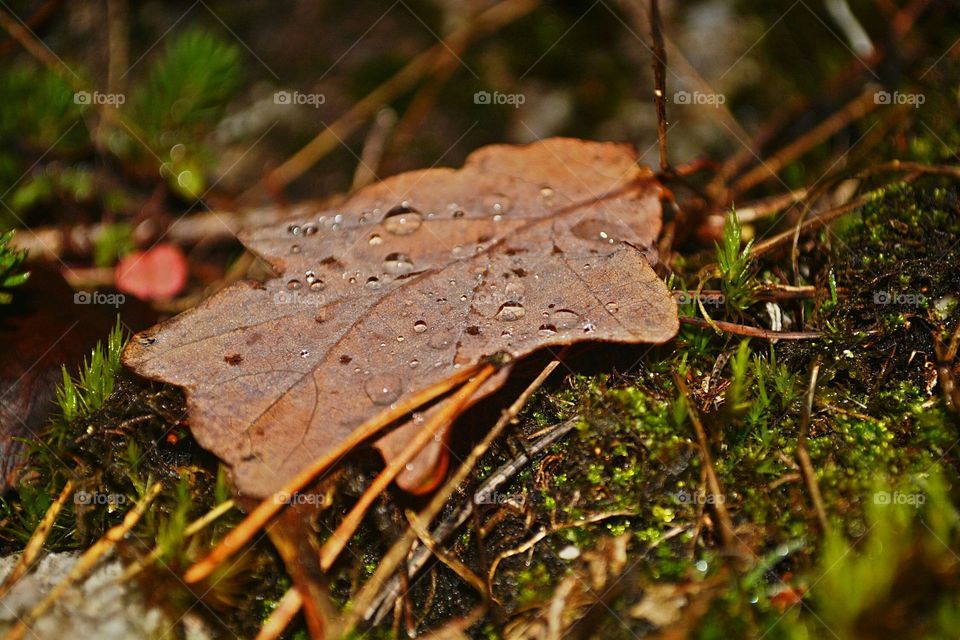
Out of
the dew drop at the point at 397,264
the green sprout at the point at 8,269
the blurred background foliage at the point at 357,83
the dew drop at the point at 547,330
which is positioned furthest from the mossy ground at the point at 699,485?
the blurred background foliage at the point at 357,83

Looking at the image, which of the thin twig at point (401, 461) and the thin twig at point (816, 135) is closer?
the thin twig at point (401, 461)

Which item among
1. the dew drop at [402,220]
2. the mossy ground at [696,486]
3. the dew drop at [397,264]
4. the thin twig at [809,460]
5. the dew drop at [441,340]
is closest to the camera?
the mossy ground at [696,486]

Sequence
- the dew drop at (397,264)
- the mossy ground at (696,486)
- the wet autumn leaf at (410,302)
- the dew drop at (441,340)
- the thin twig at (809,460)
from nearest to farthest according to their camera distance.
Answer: the mossy ground at (696,486) → the thin twig at (809,460) → the wet autumn leaf at (410,302) → the dew drop at (441,340) → the dew drop at (397,264)

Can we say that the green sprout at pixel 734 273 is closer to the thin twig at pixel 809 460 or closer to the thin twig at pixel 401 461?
the thin twig at pixel 809 460

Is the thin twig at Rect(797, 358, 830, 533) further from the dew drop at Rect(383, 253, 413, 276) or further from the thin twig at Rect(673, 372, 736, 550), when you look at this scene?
the dew drop at Rect(383, 253, 413, 276)

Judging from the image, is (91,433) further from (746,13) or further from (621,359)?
(746,13)
